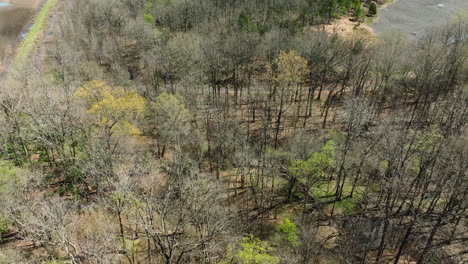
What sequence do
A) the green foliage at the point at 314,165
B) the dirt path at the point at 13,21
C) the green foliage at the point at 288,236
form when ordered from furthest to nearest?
the dirt path at the point at 13,21 → the green foliage at the point at 314,165 → the green foliage at the point at 288,236

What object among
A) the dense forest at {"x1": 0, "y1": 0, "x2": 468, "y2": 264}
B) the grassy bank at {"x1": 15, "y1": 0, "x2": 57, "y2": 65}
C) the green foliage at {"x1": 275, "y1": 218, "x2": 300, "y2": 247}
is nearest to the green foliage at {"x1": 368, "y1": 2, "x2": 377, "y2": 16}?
the dense forest at {"x1": 0, "y1": 0, "x2": 468, "y2": 264}

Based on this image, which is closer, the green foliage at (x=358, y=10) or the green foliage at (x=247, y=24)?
the green foliage at (x=247, y=24)

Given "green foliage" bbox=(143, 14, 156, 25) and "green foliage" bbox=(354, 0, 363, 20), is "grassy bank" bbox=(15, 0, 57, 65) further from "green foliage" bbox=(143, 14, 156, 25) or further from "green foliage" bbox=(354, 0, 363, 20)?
"green foliage" bbox=(354, 0, 363, 20)

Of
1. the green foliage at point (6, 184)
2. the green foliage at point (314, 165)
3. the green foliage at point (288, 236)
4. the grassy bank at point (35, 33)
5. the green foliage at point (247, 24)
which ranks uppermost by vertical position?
the green foliage at point (247, 24)

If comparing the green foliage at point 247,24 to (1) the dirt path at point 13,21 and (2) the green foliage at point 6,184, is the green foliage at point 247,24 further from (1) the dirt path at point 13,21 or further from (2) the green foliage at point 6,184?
(2) the green foliage at point 6,184

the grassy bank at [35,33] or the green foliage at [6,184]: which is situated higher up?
the grassy bank at [35,33]

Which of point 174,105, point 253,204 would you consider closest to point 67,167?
point 174,105

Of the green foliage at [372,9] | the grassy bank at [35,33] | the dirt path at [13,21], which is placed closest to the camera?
the grassy bank at [35,33]

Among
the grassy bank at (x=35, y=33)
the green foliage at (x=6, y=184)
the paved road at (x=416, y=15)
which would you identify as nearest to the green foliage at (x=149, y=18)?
the grassy bank at (x=35, y=33)
